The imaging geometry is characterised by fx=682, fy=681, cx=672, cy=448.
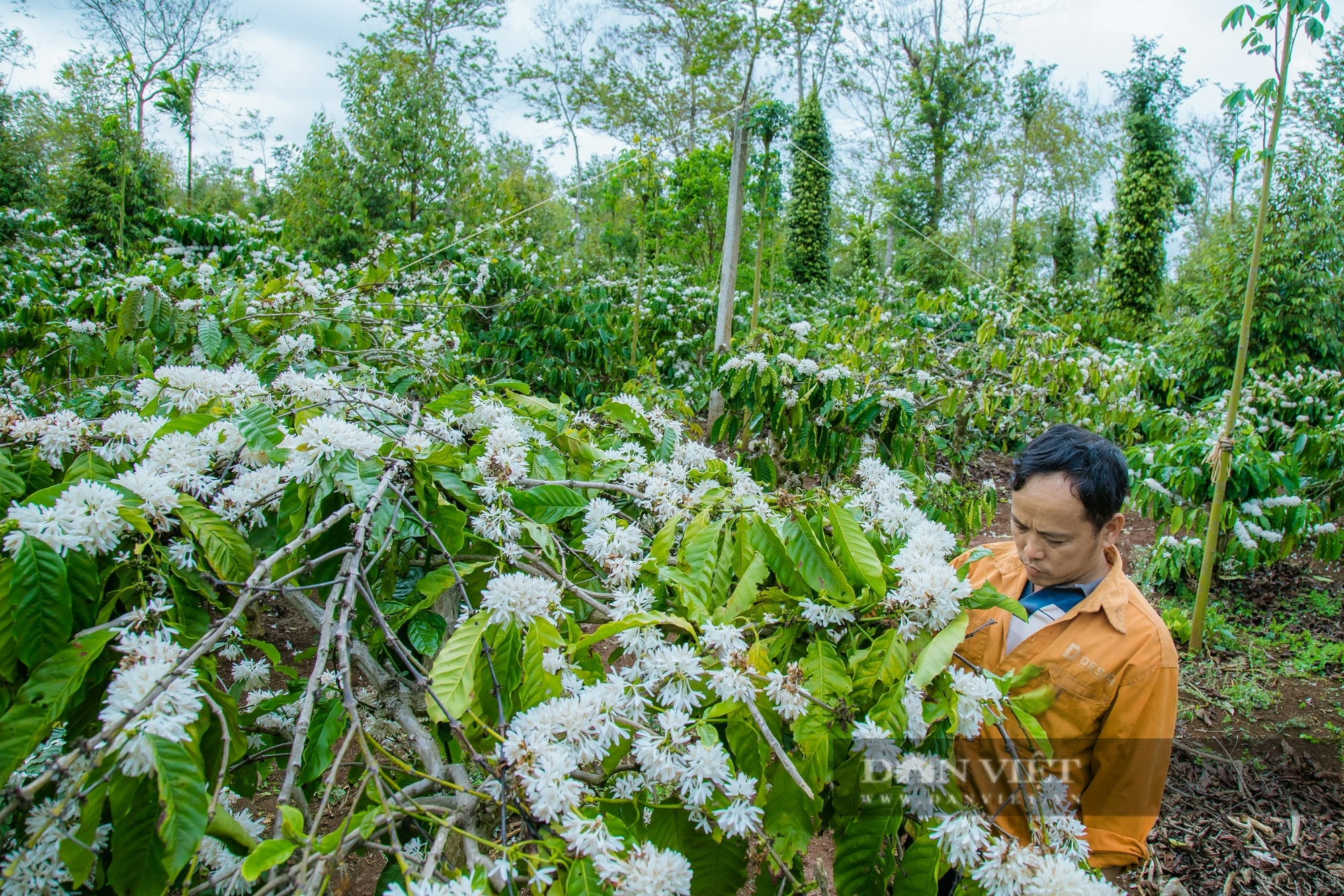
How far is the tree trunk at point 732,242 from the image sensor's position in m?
4.80

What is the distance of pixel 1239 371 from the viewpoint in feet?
11.0

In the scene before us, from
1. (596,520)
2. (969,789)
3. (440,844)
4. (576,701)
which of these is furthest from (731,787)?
(596,520)

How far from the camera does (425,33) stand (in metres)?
17.7

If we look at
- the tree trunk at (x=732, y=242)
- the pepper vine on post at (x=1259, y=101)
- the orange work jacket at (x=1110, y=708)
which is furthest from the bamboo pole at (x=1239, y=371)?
the tree trunk at (x=732, y=242)

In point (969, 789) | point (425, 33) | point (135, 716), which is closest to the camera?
point (135, 716)

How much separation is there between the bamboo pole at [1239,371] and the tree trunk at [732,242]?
2.75 m

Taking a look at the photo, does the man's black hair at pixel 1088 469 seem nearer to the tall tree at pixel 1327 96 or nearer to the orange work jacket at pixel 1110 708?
the orange work jacket at pixel 1110 708

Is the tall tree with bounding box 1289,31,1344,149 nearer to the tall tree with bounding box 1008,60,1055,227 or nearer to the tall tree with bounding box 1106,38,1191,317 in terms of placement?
the tall tree with bounding box 1106,38,1191,317

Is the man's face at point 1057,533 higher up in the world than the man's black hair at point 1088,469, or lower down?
lower down

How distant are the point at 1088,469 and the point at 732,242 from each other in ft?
12.9

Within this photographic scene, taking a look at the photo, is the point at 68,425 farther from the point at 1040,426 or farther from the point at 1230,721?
the point at 1040,426

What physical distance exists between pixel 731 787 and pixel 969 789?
451 millimetres

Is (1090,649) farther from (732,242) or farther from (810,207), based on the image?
(810,207)

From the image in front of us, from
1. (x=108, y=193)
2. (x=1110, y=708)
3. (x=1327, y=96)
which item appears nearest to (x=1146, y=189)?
(x=1327, y=96)
